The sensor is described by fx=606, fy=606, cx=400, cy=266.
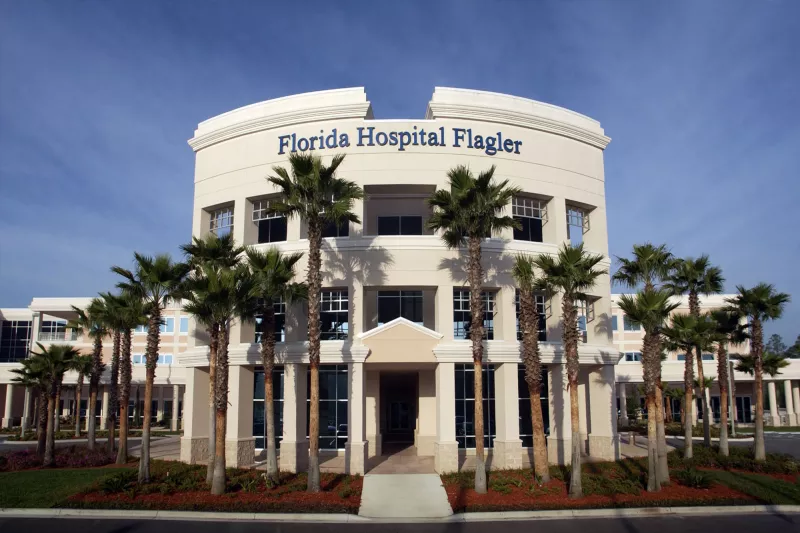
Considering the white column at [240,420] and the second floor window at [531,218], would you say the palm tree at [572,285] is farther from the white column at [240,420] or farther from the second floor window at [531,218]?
the white column at [240,420]

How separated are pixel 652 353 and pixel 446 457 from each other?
9100 millimetres

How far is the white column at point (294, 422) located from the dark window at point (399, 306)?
5829mm

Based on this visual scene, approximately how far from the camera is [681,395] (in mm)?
50906

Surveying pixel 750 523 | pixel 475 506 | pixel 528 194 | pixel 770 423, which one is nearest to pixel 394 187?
pixel 528 194

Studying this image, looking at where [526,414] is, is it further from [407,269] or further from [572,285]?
[572,285]

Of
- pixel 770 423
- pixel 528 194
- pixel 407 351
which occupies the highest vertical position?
pixel 528 194

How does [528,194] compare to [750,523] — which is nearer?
[750,523]

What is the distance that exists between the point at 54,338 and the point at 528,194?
2002 inches

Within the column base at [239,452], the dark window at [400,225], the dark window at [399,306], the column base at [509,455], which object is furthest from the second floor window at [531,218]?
→ the column base at [239,452]

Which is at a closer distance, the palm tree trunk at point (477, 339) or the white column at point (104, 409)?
the palm tree trunk at point (477, 339)

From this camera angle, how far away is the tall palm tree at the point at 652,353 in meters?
21.1

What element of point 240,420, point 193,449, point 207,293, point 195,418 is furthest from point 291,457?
point 207,293

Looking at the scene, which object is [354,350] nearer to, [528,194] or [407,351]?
[407,351]

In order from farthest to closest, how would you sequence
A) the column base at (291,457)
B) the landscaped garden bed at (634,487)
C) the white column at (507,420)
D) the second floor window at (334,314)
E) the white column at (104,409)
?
the white column at (104,409), the second floor window at (334,314), the white column at (507,420), the column base at (291,457), the landscaped garden bed at (634,487)
